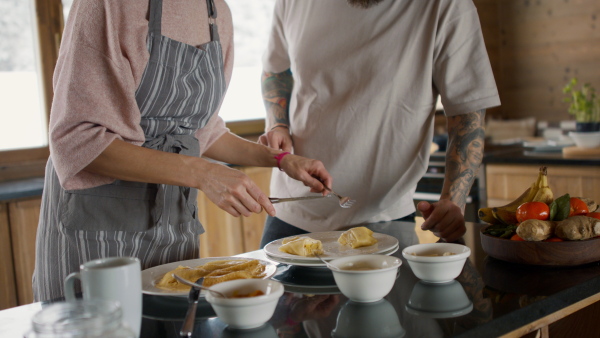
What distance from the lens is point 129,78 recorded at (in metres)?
1.18

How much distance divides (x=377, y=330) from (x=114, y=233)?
673 millimetres

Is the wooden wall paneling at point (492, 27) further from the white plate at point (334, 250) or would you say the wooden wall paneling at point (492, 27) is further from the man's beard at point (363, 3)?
the white plate at point (334, 250)

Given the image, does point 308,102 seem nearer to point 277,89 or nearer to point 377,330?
point 277,89

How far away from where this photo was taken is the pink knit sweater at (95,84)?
1.11m

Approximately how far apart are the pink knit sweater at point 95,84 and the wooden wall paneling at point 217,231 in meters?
1.78

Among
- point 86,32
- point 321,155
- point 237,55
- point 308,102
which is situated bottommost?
point 321,155

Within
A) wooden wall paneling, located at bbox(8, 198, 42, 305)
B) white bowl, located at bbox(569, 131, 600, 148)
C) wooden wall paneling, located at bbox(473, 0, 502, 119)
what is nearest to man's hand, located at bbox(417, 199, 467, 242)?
wooden wall paneling, located at bbox(8, 198, 42, 305)

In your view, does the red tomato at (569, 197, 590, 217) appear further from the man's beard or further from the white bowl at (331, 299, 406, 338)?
the man's beard

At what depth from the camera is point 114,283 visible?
0.69m

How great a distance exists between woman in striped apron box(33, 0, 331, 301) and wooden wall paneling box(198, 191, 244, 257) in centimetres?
163

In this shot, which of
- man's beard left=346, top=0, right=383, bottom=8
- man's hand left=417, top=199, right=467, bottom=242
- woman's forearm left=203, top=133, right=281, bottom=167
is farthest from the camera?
man's beard left=346, top=0, right=383, bottom=8

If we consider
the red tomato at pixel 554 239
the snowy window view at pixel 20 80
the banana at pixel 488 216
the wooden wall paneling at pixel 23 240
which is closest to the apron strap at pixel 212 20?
the banana at pixel 488 216

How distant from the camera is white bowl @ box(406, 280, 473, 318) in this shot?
33.5 inches

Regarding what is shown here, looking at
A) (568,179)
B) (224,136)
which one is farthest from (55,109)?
(568,179)
